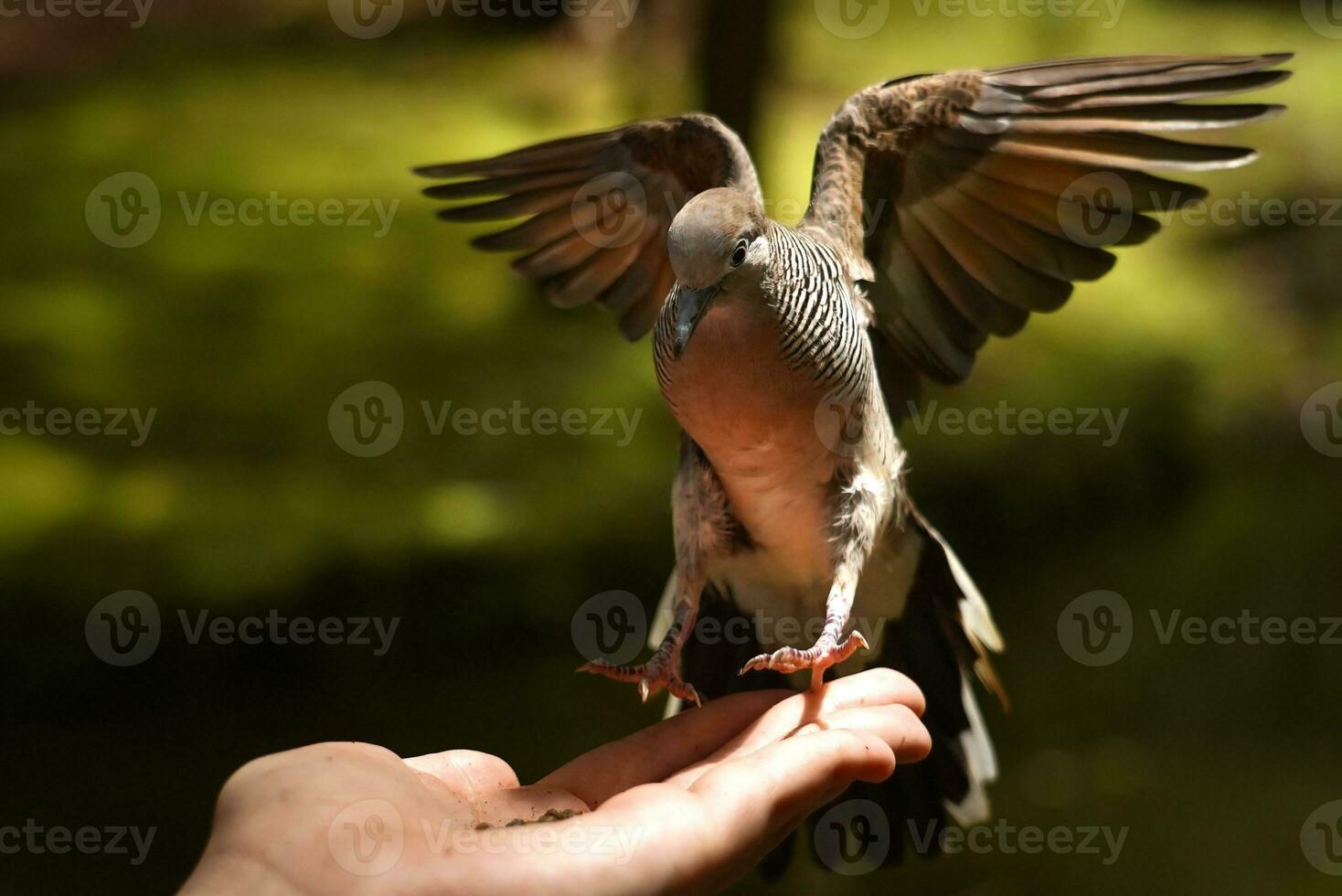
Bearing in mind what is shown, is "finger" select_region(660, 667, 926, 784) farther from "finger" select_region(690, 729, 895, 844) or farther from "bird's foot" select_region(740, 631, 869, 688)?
"finger" select_region(690, 729, 895, 844)

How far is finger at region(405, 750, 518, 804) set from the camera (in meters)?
2.82

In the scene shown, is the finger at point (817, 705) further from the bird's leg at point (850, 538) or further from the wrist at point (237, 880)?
the wrist at point (237, 880)

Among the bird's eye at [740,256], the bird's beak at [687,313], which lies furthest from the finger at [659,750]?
the bird's eye at [740,256]

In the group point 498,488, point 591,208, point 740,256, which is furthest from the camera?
point 498,488

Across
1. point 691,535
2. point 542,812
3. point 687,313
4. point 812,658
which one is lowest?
point 542,812

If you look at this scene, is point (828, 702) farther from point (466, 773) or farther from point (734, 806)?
point (466, 773)

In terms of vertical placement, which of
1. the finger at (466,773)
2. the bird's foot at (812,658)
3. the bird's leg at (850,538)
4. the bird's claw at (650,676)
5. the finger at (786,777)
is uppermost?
the bird's leg at (850,538)

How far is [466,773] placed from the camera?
9.48 feet

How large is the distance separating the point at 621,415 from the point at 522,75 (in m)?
3.85

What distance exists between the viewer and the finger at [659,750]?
2889 millimetres

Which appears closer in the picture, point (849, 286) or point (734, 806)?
point (734, 806)

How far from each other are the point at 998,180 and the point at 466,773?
7.83ft

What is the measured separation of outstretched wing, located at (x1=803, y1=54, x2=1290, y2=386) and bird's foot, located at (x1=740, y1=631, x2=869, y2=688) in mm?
1095

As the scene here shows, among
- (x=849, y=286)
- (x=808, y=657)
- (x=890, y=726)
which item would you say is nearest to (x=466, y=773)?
(x=808, y=657)
